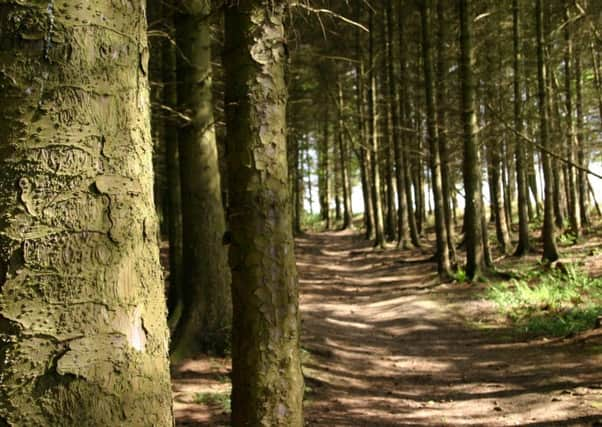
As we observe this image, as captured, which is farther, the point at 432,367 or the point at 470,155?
the point at 470,155

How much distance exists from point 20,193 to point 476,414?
663 centimetres

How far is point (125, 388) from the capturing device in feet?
4.74

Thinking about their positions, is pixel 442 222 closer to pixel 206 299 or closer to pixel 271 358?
pixel 206 299

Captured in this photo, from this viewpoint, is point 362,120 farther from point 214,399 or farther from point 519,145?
point 214,399

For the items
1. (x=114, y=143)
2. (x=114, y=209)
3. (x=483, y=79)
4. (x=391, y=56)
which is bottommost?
(x=114, y=209)

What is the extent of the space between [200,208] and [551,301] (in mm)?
7249

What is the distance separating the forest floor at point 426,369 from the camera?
6.78m

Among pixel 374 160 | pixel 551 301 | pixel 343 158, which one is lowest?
pixel 551 301

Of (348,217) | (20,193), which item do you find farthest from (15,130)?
(348,217)

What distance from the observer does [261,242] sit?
3.80 m

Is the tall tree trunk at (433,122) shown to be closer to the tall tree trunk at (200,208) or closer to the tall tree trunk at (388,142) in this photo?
the tall tree trunk at (388,142)

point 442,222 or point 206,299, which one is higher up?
point 442,222

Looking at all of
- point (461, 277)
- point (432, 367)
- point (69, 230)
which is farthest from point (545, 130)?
point (69, 230)

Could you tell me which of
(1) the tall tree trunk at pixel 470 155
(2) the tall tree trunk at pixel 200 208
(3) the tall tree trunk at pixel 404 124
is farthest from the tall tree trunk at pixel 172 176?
(3) the tall tree trunk at pixel 404 124
